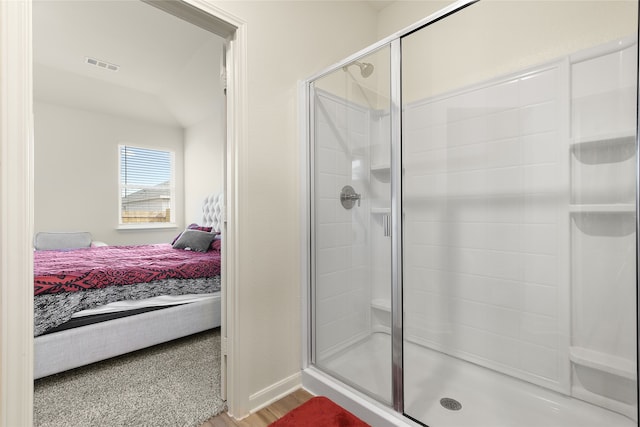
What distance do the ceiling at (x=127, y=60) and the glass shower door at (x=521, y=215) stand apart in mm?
2597

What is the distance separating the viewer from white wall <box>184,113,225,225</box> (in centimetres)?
462

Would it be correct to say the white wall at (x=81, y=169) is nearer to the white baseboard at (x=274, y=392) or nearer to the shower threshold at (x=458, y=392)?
the white baseboard at (x=274, y=392)

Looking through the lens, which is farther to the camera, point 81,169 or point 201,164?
point 201,164

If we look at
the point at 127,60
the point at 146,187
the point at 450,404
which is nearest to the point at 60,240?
the point at 146,187

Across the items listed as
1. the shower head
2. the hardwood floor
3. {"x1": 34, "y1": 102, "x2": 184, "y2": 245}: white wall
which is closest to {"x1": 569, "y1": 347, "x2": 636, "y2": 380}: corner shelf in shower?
the hardwood floor

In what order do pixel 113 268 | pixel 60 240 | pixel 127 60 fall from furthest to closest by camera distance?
pixel 60 240 < pixel 127 60 < pixel 113 268

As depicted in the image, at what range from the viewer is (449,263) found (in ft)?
6.50

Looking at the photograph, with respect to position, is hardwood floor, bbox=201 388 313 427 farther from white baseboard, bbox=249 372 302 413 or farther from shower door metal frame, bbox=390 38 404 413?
shower door metal frame, bbox=390 38 404 413

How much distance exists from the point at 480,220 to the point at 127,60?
404cm

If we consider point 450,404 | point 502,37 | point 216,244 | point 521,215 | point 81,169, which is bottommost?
point 450,404

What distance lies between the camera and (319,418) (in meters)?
1.16

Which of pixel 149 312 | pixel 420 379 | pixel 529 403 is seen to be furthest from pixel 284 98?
pixel 529 403

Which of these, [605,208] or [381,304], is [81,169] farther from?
[605,208]

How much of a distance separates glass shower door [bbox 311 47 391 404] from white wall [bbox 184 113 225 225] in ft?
9.81
